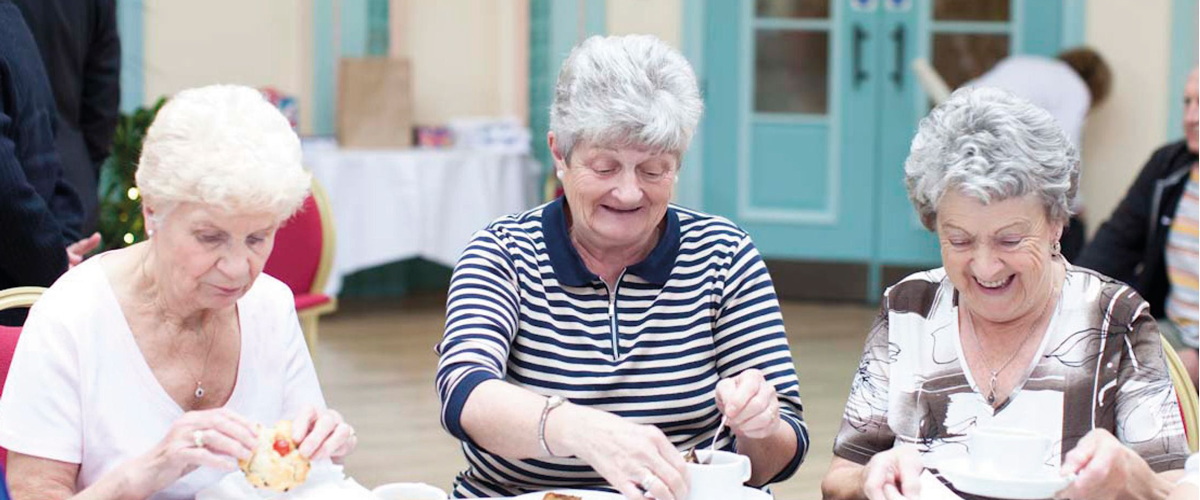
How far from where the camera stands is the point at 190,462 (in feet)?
5.79

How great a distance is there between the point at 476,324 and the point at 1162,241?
2.15 m

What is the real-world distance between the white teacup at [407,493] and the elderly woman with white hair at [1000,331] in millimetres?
546

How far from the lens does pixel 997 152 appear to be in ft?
6.61

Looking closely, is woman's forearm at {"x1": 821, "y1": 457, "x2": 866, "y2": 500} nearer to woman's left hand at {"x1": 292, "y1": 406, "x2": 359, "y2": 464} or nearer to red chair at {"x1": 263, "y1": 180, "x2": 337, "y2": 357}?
woman's left hand at {"x1": 292, "y1": 406, "x2": 359, "y2": 464}

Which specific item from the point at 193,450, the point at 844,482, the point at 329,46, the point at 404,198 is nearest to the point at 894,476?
the point at 844,482

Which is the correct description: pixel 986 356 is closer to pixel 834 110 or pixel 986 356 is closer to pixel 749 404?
pixel 749 404

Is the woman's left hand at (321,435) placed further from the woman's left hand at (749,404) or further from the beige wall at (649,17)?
the beige wall at (649,17)

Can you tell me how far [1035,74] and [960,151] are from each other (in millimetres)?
5206

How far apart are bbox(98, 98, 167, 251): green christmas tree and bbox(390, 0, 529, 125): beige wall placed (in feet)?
7.85

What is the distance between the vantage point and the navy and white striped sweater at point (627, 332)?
219cm

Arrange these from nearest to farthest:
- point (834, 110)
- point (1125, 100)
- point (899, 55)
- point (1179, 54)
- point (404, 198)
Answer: point (1179, 54)
point (1125, 100)
point (404, 198)
point (899, 55)
point (834, 110)

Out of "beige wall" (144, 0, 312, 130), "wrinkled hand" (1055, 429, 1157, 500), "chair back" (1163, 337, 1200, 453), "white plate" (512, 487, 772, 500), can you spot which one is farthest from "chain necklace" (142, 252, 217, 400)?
"beige wall" (144, 0, 312, 130)

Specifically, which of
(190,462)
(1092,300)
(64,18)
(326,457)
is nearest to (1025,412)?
(1092,300)

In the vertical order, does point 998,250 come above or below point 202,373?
above
